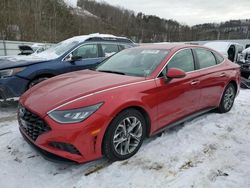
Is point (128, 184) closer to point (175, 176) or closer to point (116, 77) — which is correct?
point (175, 176)

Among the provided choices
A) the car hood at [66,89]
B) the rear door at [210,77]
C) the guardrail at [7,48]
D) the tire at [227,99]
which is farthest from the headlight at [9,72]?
the guardrail at [7,48]

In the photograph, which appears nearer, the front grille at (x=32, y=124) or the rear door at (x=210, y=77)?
the front grille at (x=32, y=124)

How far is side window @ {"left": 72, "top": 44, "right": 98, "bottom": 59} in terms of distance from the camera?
19.9 feet

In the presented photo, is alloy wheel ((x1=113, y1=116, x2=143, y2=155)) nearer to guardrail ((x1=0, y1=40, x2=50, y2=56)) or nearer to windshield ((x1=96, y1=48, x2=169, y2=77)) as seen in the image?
windshield ((x1=96, y1=48, x2=169, y2=77))

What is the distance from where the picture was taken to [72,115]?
2.71 meters

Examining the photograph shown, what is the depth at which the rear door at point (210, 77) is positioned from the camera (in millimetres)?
4355

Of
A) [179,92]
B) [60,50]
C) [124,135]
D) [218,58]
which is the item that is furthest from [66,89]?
[218,58]

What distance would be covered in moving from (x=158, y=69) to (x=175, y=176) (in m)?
1.52

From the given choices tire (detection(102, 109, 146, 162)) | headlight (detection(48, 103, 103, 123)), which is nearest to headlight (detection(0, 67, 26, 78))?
headlight (detection(48, 103, 103, 123))

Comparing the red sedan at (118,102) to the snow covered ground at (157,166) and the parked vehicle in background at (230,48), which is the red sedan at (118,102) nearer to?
the snow covered ground at (157,166)

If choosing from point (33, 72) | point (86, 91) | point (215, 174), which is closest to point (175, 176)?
point (215, 174)

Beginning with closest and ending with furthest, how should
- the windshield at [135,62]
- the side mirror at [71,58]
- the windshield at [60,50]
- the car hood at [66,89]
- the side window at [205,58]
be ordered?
1. the car hood at [66,89]
2. the windshield at [135,62]
3. the side window at [205,58]
4. the side mirror at [71,58]
5. the windshield at [60,50]

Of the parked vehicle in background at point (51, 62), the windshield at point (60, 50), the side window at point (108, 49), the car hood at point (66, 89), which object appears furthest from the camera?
the side window at point (108, 49)

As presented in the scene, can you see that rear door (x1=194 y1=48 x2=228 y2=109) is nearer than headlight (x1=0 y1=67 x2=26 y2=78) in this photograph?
Yes
